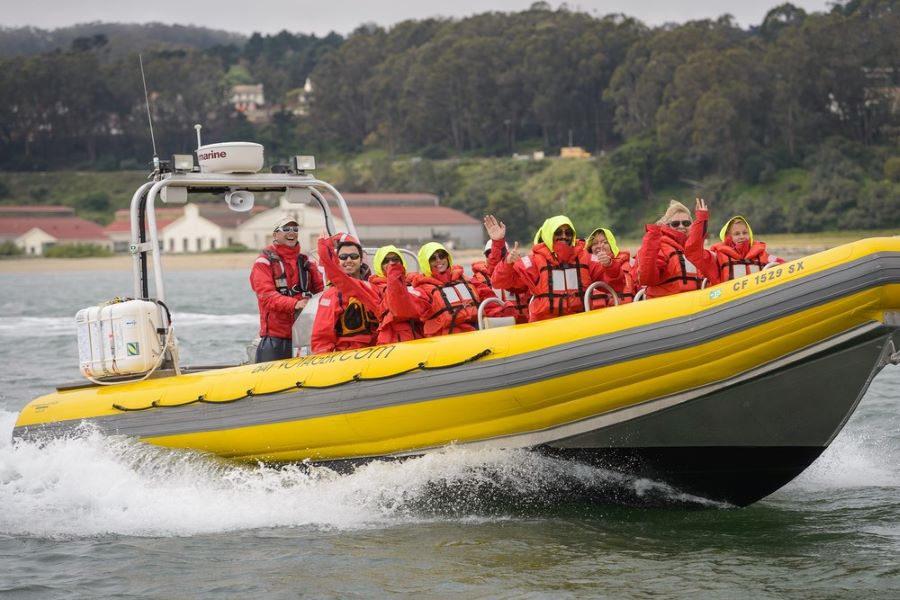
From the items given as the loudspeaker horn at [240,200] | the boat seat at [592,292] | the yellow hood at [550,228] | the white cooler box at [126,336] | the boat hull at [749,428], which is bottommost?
the boat hull at [749,428]

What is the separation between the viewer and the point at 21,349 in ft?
68.0

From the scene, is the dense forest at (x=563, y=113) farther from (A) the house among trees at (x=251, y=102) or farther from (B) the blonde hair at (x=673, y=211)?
(B) the blonde hair at (x=673, y=211)

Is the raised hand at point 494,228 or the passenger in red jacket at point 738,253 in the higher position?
the raised hand at point 494,228

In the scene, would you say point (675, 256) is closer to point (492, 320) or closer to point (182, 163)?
point (492, 320)

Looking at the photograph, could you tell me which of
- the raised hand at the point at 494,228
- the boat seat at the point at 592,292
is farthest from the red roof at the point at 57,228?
the boat seat at the point at 592,292

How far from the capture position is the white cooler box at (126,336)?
9141mm

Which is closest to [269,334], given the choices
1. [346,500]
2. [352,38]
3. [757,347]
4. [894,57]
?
[346,500]

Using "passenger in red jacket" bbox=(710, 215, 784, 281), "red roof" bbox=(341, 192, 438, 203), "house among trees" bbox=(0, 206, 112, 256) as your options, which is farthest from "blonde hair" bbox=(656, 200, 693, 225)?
"house among trees" bbox=(0, 206, 112, 256)

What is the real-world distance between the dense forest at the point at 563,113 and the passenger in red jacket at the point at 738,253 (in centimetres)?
4746

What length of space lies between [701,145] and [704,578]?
61963 mm

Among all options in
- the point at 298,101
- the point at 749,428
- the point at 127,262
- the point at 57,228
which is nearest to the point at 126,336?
the point at 749,428

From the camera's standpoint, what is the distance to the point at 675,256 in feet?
26.5

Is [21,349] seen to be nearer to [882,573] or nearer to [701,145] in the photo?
[882,573]

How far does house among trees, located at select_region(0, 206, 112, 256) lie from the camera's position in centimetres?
7625
